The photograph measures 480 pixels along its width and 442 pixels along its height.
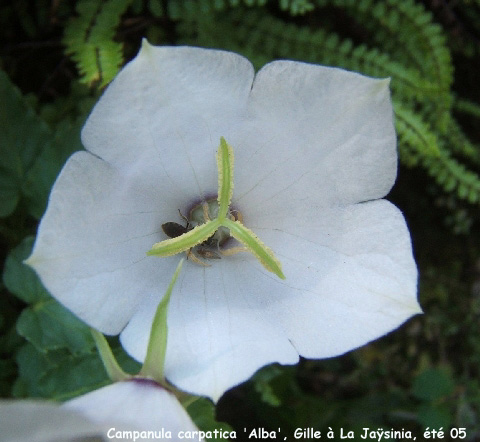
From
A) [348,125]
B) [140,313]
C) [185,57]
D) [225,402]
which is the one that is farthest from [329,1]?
[225,402]

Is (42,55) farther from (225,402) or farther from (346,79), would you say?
(225,402)

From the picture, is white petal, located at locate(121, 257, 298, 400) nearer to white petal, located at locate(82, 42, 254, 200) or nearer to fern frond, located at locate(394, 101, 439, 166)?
white petal, located at locate(82, 42, 254, 200)

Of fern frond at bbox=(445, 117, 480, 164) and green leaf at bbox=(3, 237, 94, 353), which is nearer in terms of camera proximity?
green leaf at bbox=(3, 237, 94, 353)

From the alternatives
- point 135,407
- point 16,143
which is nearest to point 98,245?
point 135,407

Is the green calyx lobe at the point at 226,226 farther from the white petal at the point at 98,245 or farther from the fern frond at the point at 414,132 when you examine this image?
the fern frond at the point at 414,132

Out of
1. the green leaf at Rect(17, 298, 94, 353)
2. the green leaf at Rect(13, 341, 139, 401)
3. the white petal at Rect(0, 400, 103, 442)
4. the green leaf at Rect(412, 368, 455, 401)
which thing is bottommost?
the green leaf at Rect(412, 368, 455, 401)

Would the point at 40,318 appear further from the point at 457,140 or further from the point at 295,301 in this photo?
the point at 457,140

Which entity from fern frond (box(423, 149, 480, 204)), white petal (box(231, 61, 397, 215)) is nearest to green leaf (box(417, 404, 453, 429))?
fern frond (box(423, 149, 480, 204))

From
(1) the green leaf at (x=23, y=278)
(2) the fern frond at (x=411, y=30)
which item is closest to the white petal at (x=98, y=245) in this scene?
(1) the green leaf at (x=23, y=278)
